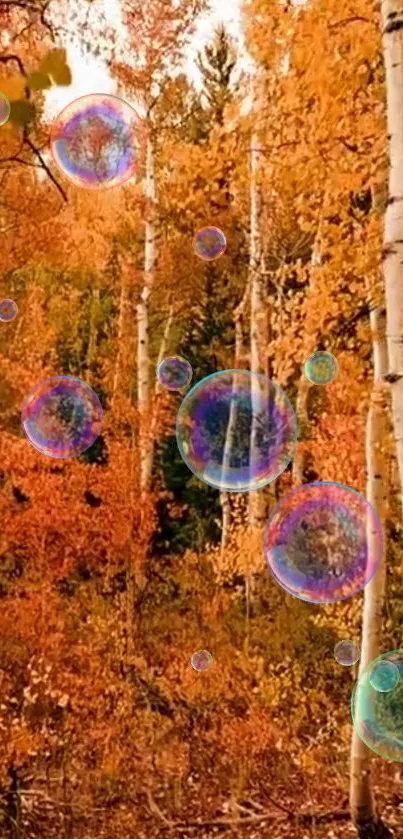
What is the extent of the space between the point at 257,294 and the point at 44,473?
14.2ft

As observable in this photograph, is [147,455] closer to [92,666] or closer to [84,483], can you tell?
[84,483]

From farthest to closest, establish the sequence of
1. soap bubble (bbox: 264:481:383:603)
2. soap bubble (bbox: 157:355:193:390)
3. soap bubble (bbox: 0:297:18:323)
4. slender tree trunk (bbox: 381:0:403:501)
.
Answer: soap bubble (bbox: 0:297:18:323), soap bubble (bbox: 157:355:193:390), soap bubble (bbox: 264:481:383:603), slender tree trunk (bbox: 381:0:403:501)

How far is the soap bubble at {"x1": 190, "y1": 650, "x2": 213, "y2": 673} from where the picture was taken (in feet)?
29.1

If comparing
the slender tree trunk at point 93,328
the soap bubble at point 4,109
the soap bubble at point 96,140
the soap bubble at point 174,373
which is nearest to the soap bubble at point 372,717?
the soap bubble at point 96,140

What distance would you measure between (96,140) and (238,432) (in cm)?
546

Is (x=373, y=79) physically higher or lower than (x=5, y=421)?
lower

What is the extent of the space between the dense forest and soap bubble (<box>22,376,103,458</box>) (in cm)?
34

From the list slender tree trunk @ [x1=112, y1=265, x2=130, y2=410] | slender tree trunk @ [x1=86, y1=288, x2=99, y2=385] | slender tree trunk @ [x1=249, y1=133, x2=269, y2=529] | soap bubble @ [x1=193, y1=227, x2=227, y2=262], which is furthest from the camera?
slender tree trunk @ [x1=86, y1=288, x2=99, y2=385]

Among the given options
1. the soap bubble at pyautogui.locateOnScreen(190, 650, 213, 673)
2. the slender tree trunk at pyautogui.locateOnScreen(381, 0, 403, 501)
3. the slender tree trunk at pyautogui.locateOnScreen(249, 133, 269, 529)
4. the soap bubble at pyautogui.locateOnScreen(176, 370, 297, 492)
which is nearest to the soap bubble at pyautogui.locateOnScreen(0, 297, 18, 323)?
the soap bubble at pyautogui.locateOnScreen(176, 370, 297, 492)

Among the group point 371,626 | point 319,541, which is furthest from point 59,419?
point 371,626

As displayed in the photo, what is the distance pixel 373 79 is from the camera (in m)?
5.21

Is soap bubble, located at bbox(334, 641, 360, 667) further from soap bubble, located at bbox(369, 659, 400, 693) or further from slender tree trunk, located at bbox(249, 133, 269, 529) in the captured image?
soap bubble, located at bbox(369, 659, 400, 693)

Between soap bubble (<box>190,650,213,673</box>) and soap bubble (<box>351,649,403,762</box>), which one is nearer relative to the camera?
soap bubble (<box>351,649,403,762</box>)

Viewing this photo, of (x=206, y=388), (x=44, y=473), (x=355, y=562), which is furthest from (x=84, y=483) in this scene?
(x=355, y=562)
